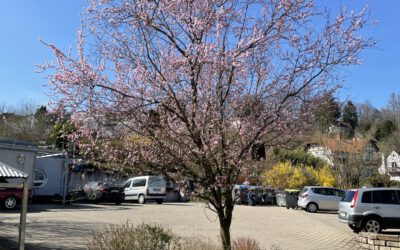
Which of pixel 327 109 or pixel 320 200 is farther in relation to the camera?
pixel 320 200

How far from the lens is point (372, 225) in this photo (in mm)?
15758

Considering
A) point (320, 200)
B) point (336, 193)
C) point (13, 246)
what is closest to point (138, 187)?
point (320, 200)

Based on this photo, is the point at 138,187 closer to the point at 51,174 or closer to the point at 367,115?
the point at 51,174

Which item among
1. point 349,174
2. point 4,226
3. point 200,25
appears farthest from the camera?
point 349,174

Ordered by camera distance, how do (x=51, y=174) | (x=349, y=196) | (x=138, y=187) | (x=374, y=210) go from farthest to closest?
(x=138, y=187) → (x=51, y=174) → (x=349, y=196) → (x=374, y=210)

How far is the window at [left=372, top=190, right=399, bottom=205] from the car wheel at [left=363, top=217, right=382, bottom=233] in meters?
0.71

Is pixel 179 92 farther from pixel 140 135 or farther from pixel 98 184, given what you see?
pixel 98 184

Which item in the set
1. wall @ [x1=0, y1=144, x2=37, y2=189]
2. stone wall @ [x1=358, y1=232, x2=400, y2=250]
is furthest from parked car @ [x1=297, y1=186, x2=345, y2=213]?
wall @ [x1=0, y1=144, x2=37, y2=189]

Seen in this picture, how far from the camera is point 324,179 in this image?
45.2 meters

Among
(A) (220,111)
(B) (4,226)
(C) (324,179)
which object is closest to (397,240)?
(A) (220,111)

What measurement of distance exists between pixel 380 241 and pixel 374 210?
16.4 ft

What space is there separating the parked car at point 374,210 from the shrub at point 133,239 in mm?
10761

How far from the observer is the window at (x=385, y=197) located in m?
16.1

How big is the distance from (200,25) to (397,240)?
292 inches
